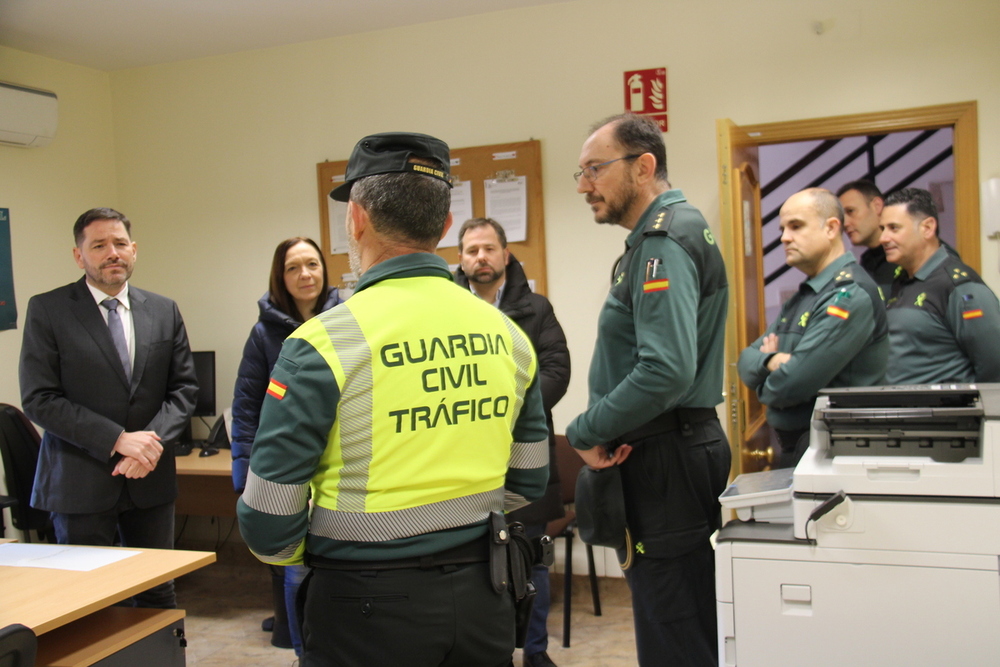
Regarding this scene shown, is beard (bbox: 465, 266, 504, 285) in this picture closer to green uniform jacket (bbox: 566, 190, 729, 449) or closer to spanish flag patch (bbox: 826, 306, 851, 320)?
green uniform jacket (bbox: 566, 190, 729, 449)

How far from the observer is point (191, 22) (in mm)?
4160

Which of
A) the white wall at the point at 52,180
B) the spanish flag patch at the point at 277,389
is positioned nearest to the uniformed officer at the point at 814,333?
the spanish flag patch at the point at 277,389

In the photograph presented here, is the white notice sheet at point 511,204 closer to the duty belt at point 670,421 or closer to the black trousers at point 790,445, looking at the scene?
the black trousers at point 790,445

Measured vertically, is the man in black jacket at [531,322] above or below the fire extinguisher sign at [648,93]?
below

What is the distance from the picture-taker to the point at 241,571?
4.45 m

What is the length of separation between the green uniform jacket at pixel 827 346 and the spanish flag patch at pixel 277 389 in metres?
1.75

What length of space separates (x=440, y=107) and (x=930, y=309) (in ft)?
8.56

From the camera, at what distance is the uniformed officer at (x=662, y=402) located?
182cm

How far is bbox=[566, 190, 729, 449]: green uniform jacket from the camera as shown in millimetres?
1800

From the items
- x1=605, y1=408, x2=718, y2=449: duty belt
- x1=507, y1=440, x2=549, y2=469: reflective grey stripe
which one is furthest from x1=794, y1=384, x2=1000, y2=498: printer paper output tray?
x1=507, y1=440, x2=549, y2=469: reflective grey stripe

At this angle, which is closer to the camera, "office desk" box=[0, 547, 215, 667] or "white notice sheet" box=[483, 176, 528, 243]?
"office desk" box=[0, 547, 215, 667]

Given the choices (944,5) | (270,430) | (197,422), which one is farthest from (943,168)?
(270,430)

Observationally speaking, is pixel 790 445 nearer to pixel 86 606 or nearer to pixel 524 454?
pixel 524 454

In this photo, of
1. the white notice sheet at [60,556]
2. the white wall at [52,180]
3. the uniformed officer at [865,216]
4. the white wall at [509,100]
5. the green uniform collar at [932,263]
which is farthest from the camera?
the white wall at [52,180]
